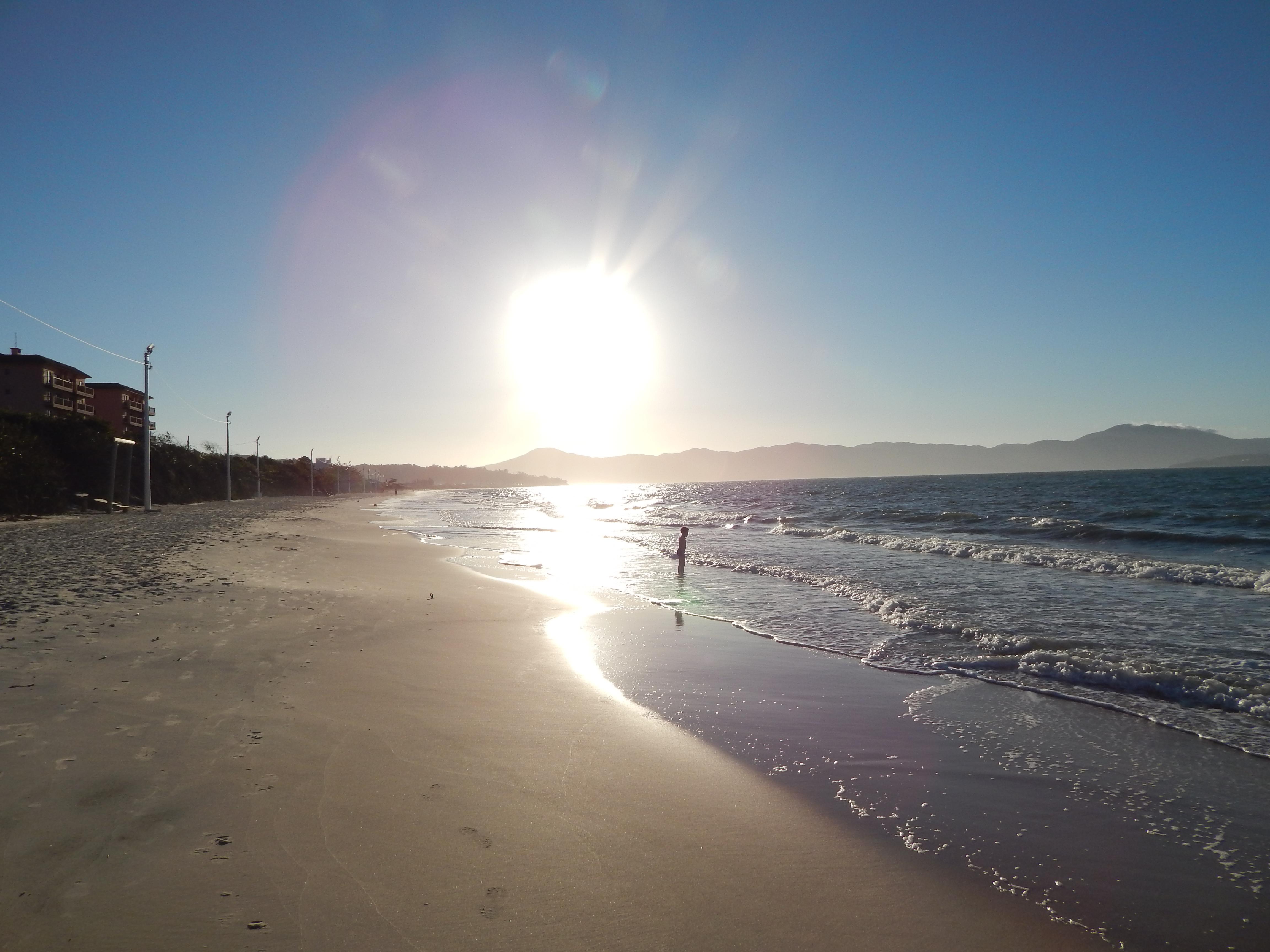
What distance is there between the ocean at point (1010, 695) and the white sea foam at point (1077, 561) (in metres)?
0.12

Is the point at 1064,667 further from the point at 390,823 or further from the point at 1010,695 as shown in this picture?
the point at 390,823

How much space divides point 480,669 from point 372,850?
164 inches

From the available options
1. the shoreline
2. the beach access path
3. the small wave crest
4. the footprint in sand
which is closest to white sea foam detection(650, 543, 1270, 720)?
the small wave crest

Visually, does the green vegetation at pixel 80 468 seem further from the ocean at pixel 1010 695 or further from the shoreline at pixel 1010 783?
the shoreline at pixel 1010 783

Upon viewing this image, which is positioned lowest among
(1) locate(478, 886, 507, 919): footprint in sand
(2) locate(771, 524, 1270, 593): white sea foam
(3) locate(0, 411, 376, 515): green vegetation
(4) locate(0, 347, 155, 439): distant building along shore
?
(2) locate(771, 524, 1270, 593): white sea foam

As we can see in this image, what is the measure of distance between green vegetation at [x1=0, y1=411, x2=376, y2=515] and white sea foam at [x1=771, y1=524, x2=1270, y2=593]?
3192cm

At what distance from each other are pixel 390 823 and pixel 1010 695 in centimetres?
649

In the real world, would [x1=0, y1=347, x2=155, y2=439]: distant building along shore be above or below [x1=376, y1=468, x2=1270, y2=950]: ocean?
above

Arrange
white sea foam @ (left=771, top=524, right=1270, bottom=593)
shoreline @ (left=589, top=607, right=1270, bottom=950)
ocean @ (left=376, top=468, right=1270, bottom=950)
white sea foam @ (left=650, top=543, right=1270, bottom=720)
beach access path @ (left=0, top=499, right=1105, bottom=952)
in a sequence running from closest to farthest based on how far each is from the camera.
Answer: beach access path @ (left=0, top=499, right=1105, bottom=952), shoreline @ (left=589, top=607, right=1270, bottom=950), ocean @ (left=376, top=468, right=1270, bottom=950), white sea foam @ (left=650, top=543, right=1270, bottom=720), white sea foam @ (left=771, top=524, right=1270, bottom=593)

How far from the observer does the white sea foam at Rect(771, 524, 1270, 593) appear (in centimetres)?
1572

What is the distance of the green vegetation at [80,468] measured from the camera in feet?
84.2

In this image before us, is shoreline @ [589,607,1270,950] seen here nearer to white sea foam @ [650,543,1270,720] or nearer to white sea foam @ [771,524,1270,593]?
white sea foam @ [650,543,1270,720]

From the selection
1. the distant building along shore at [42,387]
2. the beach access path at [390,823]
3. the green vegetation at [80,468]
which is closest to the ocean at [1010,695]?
the beach access path at [390,823]

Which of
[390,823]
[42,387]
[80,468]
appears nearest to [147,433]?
[80,468]
